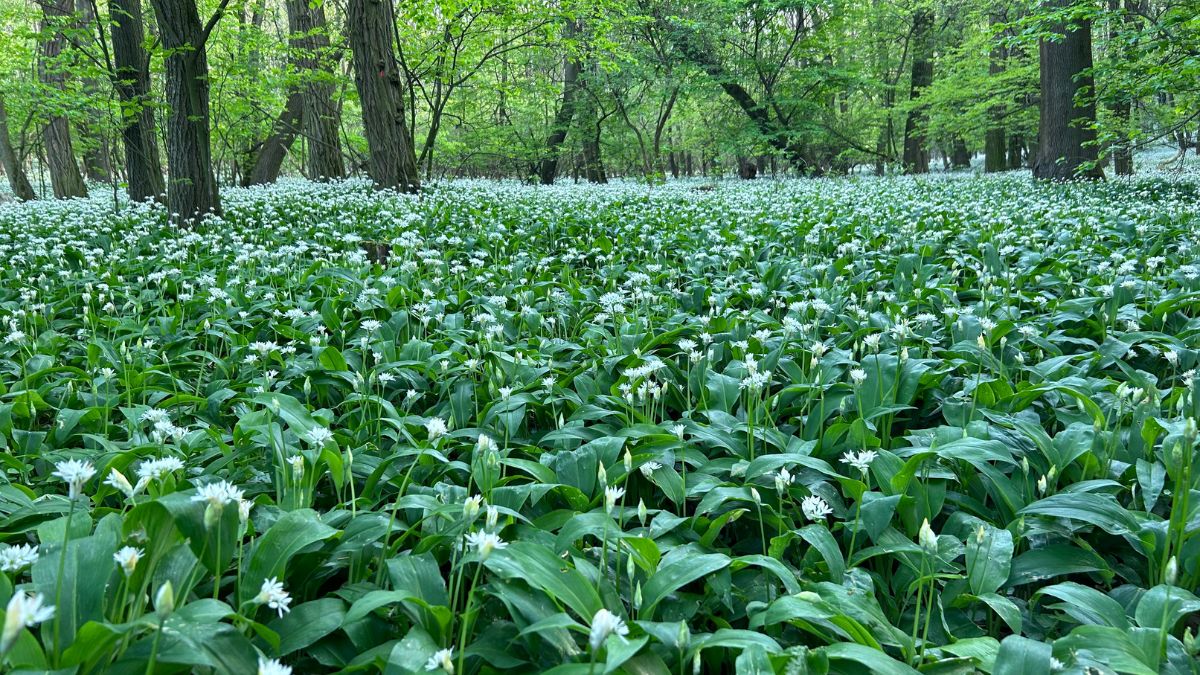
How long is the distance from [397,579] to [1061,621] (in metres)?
1.43

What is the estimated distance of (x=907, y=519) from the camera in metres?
1.81

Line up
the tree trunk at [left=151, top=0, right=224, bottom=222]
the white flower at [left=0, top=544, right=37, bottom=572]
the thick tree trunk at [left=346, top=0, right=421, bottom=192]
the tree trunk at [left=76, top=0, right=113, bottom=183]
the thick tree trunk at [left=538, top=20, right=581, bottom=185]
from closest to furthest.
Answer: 1. the white flower at [left=0, top=544, right=37, bottom=572]
2. the tree trunk at [left=151, top=0, right=224, bottom=222]
3. the thick tree trunk at [left=346, top=0, right=421, bottom=192]
4. the tree trunk at [left=76, top=0, right=113, bottom=183]
5. the thick tree trunk at [left=538, top=20, right=581, bottom=185]

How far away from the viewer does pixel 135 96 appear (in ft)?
24.1

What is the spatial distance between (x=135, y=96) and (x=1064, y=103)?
12.3 metres

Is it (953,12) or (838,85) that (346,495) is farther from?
(953,12)

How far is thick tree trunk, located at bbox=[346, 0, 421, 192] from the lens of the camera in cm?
848

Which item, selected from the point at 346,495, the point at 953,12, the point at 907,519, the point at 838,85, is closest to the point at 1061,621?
the point at 907,519

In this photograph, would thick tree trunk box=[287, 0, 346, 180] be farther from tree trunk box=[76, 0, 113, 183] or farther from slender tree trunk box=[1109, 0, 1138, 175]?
slender tree trunk box=[1109, 0, 1138, 175]

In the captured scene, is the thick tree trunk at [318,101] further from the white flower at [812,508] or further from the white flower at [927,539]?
the white flower at [927,539]

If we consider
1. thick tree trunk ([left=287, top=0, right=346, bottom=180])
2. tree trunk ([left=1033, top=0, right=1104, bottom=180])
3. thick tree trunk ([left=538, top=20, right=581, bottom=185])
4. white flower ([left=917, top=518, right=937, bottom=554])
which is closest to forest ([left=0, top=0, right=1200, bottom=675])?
white flower ([left=917, top=518, right=937, bottom=554])

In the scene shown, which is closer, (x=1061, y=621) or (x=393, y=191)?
(x=1061, y=621)

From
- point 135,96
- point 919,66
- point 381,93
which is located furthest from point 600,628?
point 919,66

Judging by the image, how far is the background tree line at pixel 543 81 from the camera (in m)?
7.87

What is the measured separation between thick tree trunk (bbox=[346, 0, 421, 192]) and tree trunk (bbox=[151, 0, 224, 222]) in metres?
1.73
